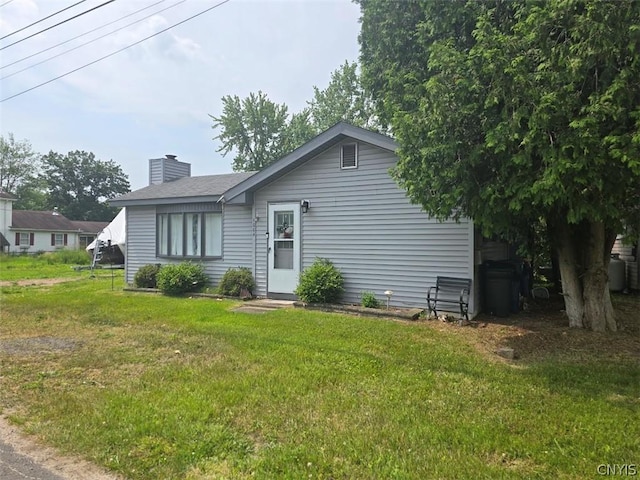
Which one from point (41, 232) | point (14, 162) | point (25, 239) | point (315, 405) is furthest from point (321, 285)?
point (14, 162)

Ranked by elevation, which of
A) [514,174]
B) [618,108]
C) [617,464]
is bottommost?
[617,464]

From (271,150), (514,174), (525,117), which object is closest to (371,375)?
(514,174)

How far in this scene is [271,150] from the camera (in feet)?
120

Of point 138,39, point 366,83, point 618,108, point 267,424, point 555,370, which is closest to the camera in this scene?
point 267,424

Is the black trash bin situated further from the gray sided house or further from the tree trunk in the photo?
the tree trunk

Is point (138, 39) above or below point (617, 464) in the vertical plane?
above

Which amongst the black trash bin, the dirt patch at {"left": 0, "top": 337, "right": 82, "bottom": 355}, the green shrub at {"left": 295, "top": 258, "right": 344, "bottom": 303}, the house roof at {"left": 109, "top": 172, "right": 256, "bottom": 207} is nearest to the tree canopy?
the house roof at {"left": 109, "top": 172, "right": 256, "bottom": 207}

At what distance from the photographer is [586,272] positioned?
6.71 metres

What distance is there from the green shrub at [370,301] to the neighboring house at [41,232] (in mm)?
40043

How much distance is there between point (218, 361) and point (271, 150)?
33061mm

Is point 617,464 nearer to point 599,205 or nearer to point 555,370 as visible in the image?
point 555,370

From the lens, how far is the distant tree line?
5231 centimetres

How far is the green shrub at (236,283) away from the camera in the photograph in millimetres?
10312

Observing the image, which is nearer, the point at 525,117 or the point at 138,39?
the point at 525,117
